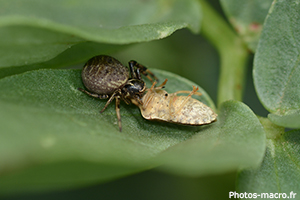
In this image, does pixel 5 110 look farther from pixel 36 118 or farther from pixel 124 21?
pixel 124 21

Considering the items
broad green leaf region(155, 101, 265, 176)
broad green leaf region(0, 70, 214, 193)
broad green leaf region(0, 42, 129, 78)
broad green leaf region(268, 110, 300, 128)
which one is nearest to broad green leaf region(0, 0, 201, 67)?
broad green leaf region(0, 42, 129, 78)

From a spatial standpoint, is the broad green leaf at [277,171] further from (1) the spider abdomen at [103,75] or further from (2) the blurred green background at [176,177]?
Result: (1) the spider abdomen at [103,75]

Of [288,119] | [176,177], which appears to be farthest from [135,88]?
[288,119]

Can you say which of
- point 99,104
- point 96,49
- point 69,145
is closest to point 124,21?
point 96,49

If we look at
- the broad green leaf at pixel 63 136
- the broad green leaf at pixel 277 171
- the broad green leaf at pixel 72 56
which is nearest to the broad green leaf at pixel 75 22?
the broad green leaf at pixel 72 56

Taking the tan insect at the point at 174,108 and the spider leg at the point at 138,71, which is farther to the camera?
the spider leg at the point at 138,71

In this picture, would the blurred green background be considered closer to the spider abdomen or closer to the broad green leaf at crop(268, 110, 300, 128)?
the spider abdomen
